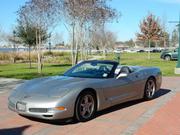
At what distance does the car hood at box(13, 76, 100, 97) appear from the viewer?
678 cm

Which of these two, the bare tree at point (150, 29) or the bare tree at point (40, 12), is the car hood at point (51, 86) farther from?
the bare tree at point (150, 29)

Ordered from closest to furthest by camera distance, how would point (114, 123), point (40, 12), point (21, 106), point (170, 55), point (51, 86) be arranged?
point (21, 106) < point (114, 123) < point (51, 86) < point (40, 12) < point (170, 55)

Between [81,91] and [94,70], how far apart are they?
1.32 metres

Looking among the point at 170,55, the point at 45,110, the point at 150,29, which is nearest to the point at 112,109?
the point at 45,110

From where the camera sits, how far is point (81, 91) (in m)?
6.92

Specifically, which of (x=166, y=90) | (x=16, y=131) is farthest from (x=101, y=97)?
(x=166, y=90)

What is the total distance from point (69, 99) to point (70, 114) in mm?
293

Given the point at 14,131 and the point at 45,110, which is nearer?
the point at 14,131

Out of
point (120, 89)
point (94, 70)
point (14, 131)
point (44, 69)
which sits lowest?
point (44, 69)

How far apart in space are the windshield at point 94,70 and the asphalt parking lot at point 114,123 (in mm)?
872

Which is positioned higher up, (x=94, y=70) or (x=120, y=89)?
(x=94, y=70)

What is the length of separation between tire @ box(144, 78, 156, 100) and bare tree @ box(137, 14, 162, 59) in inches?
1238

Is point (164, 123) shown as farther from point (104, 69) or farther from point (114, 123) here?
point (104, 69)

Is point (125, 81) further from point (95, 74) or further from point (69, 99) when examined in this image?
point (69, 99)
